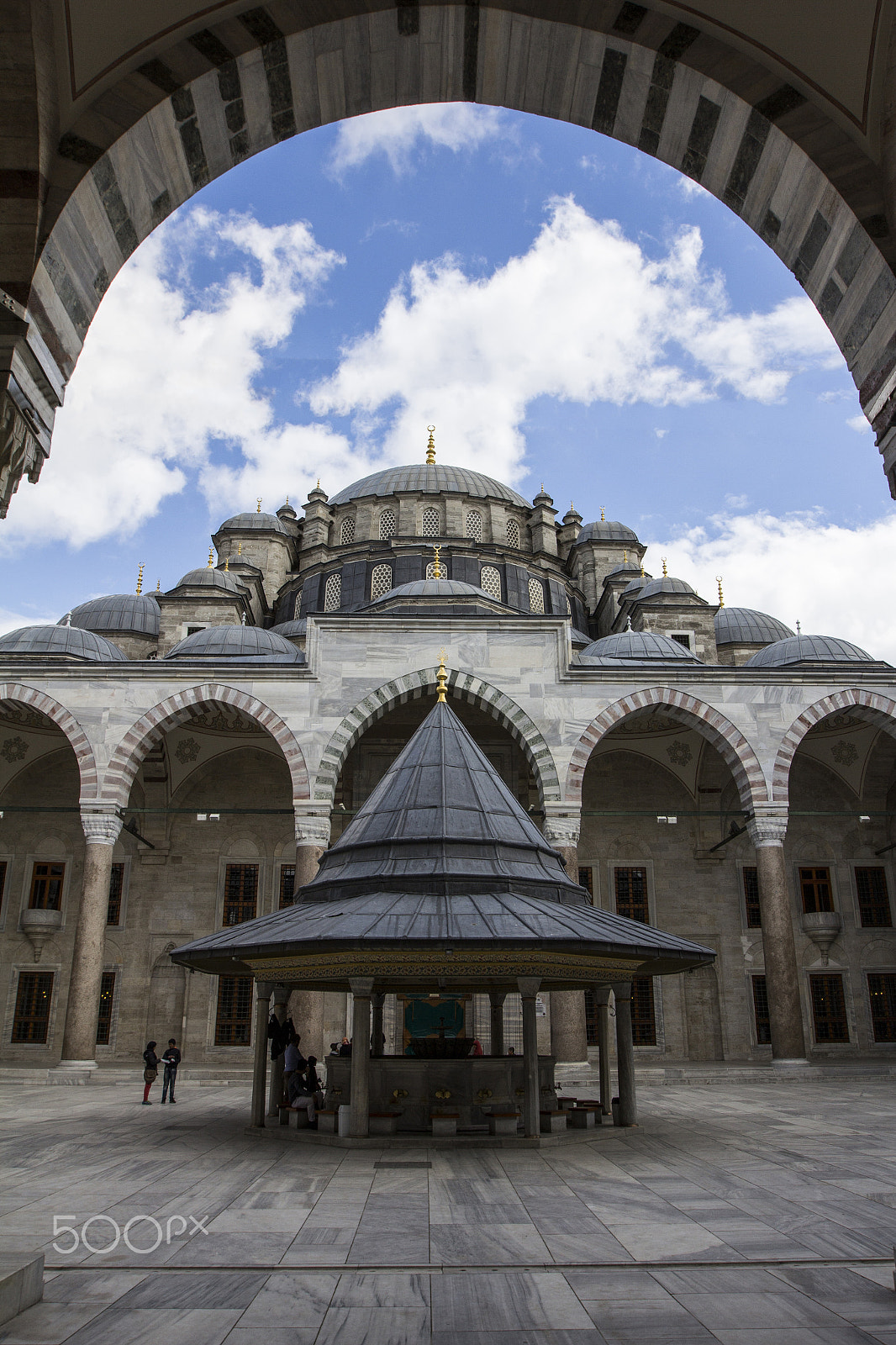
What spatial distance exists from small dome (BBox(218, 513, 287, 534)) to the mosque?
14.2 ft

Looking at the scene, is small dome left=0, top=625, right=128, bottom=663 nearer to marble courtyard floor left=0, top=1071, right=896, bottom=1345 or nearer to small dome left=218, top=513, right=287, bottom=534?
small dome left=218, top=513, right=287, bottom=534

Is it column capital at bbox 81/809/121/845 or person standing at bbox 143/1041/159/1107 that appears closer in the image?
person standing at bbox 143/1041/159/1107

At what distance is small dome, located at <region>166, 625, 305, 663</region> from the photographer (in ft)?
67.9

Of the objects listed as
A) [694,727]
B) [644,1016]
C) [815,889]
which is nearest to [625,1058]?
[694,727]

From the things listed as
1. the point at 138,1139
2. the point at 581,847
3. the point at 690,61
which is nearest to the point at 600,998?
the point at 138,1139

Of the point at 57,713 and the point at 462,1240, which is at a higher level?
the point at 57,713

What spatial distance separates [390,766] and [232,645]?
6.88 meters

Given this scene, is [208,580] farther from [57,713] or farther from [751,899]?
[751,899]

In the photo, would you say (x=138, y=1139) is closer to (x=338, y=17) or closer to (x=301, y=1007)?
(x=301, y=1007)

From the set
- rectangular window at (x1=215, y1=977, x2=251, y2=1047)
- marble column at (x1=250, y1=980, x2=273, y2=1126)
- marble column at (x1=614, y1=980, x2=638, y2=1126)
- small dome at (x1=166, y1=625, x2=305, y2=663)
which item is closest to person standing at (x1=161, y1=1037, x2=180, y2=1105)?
marble column at (x1=250, y1=980, x2=273, y2=1126)

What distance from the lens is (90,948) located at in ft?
52.6

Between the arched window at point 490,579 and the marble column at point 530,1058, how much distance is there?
58.9 feet

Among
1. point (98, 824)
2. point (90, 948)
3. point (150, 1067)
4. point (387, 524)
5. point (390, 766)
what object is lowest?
point (150, 1067)

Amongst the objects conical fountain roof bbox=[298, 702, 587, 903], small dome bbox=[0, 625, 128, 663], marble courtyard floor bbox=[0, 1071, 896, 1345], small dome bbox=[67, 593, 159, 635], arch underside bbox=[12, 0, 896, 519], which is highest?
small dome bbox=[67, 593, 159, 635]
